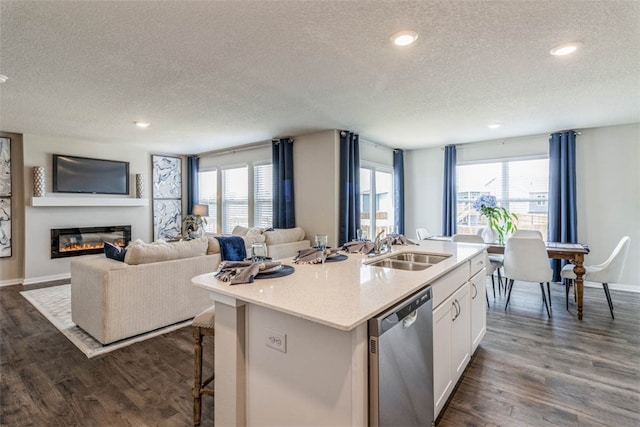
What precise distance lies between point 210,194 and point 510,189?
6225 mm

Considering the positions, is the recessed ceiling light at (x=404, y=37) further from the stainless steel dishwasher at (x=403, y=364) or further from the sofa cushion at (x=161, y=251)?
the sofa cushion at (x=161, y=251)

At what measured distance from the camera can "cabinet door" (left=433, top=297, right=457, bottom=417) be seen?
180 centimetres

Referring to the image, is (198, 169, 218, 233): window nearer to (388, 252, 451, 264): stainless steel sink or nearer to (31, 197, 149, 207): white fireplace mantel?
(31, 197, 149, 207): white fireplace mantel

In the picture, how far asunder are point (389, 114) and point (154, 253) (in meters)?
3.23

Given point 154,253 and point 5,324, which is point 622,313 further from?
point 5,324

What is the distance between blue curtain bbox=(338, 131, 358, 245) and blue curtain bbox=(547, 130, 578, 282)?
3140mm

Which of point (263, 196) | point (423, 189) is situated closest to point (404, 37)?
point (263, 196)

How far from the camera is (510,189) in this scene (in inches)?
221

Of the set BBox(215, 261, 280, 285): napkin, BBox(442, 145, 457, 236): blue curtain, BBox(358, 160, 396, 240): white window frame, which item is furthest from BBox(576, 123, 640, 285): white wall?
BBox(215, 261, 280, 285): napkin

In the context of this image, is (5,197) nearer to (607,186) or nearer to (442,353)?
(442,353)

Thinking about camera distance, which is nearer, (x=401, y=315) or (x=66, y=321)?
(x=401, y=315)

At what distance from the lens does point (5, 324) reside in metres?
3.36

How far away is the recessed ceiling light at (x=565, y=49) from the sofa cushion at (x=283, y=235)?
145 inches

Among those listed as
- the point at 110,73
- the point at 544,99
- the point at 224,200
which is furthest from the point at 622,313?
the point at 224,200
